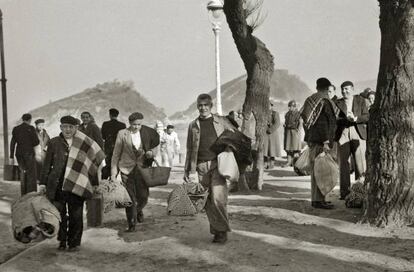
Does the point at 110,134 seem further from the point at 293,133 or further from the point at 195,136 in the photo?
the point at 293,133

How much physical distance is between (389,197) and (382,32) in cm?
218

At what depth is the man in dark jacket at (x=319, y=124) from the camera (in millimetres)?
9445

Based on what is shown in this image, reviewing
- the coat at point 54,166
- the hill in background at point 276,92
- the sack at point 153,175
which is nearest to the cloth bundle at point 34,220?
the coat at point 54,166

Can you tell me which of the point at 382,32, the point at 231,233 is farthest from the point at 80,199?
the point at 382,32

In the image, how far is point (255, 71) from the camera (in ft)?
41.1

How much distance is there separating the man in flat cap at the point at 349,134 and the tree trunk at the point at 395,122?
205 cm

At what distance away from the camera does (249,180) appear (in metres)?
12.3

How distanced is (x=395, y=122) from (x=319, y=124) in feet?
5.84

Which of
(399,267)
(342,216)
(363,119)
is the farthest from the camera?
(363,119)

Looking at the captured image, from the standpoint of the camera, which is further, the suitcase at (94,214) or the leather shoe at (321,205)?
the leather shoe at (321,205)

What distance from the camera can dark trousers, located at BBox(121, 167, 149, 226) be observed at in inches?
330

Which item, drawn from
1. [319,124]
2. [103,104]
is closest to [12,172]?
[319,124]

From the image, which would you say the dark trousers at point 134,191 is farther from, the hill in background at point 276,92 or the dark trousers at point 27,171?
the hill in background at point 276,92

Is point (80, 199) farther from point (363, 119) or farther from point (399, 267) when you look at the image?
point (363, 119)
